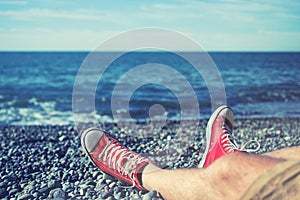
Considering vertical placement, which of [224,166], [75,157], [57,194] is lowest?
[75,157]

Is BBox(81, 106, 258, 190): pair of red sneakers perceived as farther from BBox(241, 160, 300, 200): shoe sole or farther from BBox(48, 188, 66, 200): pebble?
BBox(241, 160, 300, 200): shoe sole

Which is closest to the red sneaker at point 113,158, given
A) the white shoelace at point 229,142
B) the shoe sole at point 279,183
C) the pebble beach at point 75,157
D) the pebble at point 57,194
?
the pebble beach at point 75,157

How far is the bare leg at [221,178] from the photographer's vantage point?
2.02 metres

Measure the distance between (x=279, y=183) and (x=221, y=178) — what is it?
1.14 feet

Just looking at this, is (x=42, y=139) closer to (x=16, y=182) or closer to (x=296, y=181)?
(x=16, y=182)

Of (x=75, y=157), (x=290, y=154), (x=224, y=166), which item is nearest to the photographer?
(x=224, y=166)

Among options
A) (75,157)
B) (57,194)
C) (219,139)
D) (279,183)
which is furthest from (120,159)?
(279,183)

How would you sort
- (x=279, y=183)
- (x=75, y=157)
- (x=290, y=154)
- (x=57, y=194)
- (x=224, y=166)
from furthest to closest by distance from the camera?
(x=75, y=157), (x=57, y=194), (x=290, y=154), (x=224, y=166), (x=279, y=183)

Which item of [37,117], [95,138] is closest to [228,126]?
[95,138]

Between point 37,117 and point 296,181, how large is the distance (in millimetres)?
9212

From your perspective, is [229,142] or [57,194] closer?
[57,194]

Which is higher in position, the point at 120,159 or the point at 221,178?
the point at 221,178

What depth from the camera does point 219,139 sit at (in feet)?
11.5

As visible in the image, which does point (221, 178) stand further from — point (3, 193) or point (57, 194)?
point (3, 193)
